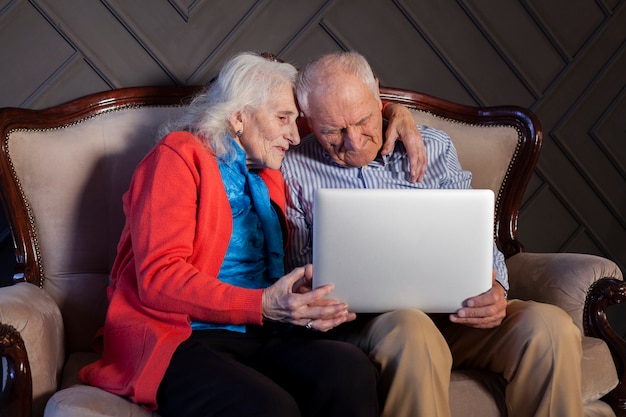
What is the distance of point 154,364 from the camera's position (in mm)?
1551

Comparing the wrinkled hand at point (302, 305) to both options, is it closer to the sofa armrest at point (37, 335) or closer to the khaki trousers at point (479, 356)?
the khaki trousers at point (479, 356)

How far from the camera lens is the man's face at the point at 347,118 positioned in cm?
192

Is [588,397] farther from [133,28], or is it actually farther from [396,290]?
[133,28]

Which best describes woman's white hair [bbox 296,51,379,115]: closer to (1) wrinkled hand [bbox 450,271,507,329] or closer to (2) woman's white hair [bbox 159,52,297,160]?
(2) woman's white hair [bbox 159,52,297,160]

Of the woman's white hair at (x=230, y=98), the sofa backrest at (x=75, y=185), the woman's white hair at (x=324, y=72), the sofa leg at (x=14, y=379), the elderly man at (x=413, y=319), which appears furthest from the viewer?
the sofa backrest at (x=75, y=185)

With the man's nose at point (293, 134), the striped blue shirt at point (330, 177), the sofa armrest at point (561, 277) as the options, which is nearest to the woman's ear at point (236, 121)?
the man's nose at point (293, 134)

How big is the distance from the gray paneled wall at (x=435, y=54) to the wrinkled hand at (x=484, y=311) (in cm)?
111

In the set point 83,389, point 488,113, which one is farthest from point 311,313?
point 488,113

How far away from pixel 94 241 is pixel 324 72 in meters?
0.80

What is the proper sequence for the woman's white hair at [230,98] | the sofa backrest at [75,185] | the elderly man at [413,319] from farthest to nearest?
the sofa backrest at [75,185]
the woman's white hair at [230,98]
the elderly man at [413,319]

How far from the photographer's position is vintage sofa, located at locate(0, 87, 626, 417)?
1.86m

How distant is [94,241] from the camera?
83.1 inches

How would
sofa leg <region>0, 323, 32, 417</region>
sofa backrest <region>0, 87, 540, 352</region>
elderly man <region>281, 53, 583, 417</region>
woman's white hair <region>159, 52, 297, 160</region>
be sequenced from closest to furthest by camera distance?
sofa leg <region>0, 323, 32, 417</region>, elderly man <region>281, 53, 583, 417</region>, woman's white hair <region>159, 52, 297, 160</region>, sofa backrest <region>0, 87, 540, 352</region>

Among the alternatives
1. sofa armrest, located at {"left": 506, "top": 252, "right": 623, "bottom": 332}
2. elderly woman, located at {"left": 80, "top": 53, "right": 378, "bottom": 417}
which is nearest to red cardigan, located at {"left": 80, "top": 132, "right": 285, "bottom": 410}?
elderly woman, located at {"left": 80, "top": 53, "right": 378, "bottom": 417}
